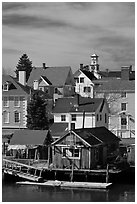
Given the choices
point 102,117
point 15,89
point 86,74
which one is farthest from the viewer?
point 86,74

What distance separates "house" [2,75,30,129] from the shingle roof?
30.2 feet

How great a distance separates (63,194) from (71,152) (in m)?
4.18

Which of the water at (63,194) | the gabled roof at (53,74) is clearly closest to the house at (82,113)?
the gabled roof at (53,74)

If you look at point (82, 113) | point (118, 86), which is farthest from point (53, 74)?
point (82, 113)

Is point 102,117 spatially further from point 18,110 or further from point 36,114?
point 18,110

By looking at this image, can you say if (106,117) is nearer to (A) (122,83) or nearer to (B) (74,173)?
(A) (122,83)

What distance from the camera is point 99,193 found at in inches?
779

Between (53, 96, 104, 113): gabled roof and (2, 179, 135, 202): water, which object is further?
(53, 96, 104, 113): gabled roof

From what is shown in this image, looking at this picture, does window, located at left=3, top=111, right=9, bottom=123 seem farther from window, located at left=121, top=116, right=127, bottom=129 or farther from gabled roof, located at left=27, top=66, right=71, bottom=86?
window, located at left=121, top=116, right=127, bottom=129

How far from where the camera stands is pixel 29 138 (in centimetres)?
2638

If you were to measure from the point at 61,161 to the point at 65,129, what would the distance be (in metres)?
7.46

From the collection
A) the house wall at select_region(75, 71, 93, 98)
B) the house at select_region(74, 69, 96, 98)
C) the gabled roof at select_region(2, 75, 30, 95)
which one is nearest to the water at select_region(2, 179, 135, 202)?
the gabled roof at select_region(2, 75, 30, 95)

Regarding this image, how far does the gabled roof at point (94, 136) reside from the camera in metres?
23.5

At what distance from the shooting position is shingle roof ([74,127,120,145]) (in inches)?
933
